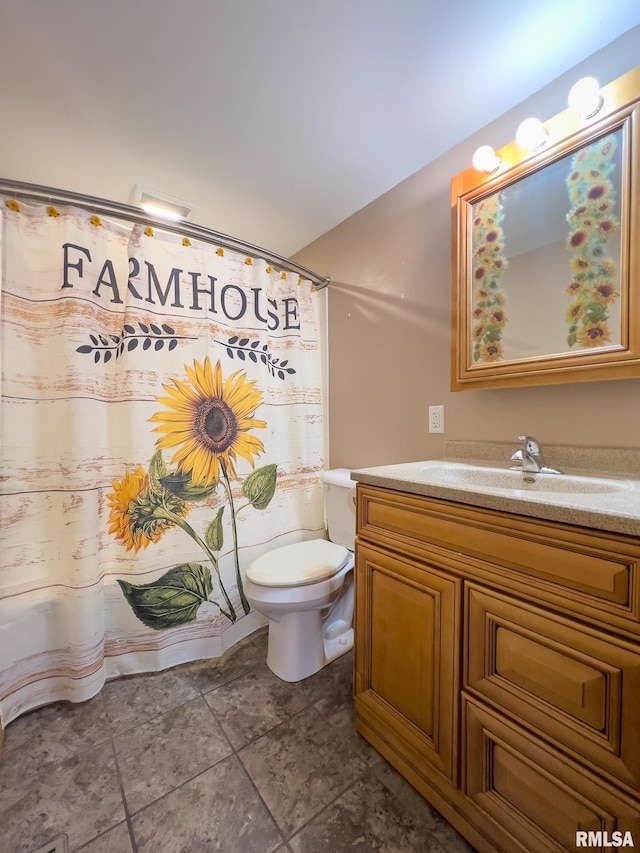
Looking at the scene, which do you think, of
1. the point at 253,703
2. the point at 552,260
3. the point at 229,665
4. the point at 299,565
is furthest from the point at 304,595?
the point at 552,260

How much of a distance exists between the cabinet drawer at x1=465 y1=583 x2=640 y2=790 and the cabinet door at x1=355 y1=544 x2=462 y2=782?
6 centimetres

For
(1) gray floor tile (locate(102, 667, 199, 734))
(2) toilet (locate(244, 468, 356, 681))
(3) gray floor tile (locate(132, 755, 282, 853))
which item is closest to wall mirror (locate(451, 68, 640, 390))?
(2) toilet (locate(244, 468, 356, 681))

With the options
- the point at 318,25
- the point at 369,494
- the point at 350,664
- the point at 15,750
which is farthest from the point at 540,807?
the point at 318,25

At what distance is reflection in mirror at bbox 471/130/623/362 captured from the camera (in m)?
0.98

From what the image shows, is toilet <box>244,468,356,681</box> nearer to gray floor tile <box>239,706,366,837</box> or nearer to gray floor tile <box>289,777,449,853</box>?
gray floor tile <box>239,706,366,837</box>

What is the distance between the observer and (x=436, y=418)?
1.44 metres

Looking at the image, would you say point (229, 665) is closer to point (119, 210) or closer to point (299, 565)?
point (299, 565)

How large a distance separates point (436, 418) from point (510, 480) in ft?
1.41

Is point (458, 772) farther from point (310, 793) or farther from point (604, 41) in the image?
point (604, 41)

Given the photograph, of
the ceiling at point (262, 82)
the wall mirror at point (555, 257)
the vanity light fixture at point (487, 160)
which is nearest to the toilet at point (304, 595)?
the wall mirror at point (555, 257)

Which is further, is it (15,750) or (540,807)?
(15,750)

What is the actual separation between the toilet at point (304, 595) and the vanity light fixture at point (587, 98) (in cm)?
147

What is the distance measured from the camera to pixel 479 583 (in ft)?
2.59

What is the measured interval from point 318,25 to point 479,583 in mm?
1569
